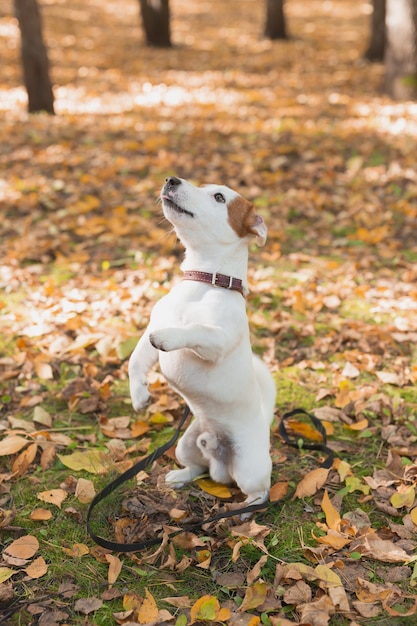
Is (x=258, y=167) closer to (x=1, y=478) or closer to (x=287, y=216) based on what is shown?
(x=287, y=216)

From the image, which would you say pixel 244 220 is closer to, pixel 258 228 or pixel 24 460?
pixel 258 228

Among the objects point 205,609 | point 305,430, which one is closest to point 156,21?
point 305,430

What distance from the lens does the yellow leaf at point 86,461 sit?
329cm

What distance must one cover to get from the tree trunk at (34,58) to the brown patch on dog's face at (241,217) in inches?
302

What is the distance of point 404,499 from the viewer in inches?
121

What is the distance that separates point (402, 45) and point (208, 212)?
28.1 ft

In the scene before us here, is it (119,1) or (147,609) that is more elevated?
(119,1)

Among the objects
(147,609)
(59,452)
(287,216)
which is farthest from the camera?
(287,216)

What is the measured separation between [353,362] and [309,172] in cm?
393

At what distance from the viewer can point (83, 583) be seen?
8.63 feet

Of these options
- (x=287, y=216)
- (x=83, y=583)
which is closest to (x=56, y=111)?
(x=287, y=216)

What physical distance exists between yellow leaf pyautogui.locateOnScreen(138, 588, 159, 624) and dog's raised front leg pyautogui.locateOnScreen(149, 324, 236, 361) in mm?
951

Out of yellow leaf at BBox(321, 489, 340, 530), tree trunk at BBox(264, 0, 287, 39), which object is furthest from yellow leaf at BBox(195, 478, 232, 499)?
tree trunk at BBox(264, 0, 287, 39)

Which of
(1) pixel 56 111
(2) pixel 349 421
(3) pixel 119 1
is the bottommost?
(2) pixel 349 421
